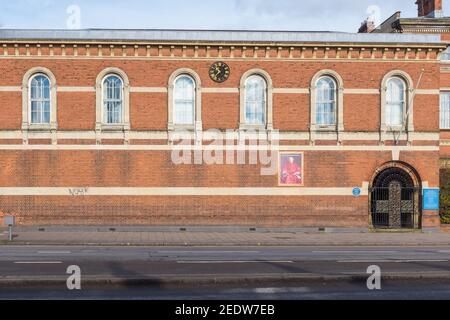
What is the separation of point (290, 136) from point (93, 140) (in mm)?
10078

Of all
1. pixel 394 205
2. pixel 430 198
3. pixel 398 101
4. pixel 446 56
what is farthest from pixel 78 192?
pixel 446 56

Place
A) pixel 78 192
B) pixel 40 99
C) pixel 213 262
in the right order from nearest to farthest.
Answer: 1. pixel 213 262
2. pixel 78 192
3. pixel 40 99

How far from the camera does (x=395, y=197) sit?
33.8 meters

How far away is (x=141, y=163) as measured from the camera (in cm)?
3225

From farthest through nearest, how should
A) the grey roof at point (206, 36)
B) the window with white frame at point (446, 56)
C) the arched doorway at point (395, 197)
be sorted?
the window with white frame at point (446, 56), the arched doorway at point (395, 197), the grey roof at point (206, 36)

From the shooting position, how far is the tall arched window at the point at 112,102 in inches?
1277

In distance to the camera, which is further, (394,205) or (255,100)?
(394,205)

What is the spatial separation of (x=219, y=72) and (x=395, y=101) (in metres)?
9.54

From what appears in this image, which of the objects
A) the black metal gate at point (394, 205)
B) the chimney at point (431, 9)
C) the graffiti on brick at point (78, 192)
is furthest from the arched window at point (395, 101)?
the graffiti on brick at point (78, 192)

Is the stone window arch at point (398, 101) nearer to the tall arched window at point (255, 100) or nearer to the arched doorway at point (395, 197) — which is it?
the arched doorway at point (395, 197)

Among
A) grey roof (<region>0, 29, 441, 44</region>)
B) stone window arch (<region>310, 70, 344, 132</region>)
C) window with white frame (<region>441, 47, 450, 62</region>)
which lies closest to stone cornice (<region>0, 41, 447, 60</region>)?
grey roof (<region>0, 29, 441, 44</region>)

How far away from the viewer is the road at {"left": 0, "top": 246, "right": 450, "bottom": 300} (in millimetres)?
13297

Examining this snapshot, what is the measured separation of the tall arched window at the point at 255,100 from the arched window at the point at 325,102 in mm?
2866

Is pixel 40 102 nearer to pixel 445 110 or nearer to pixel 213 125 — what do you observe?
pixel 213 125
